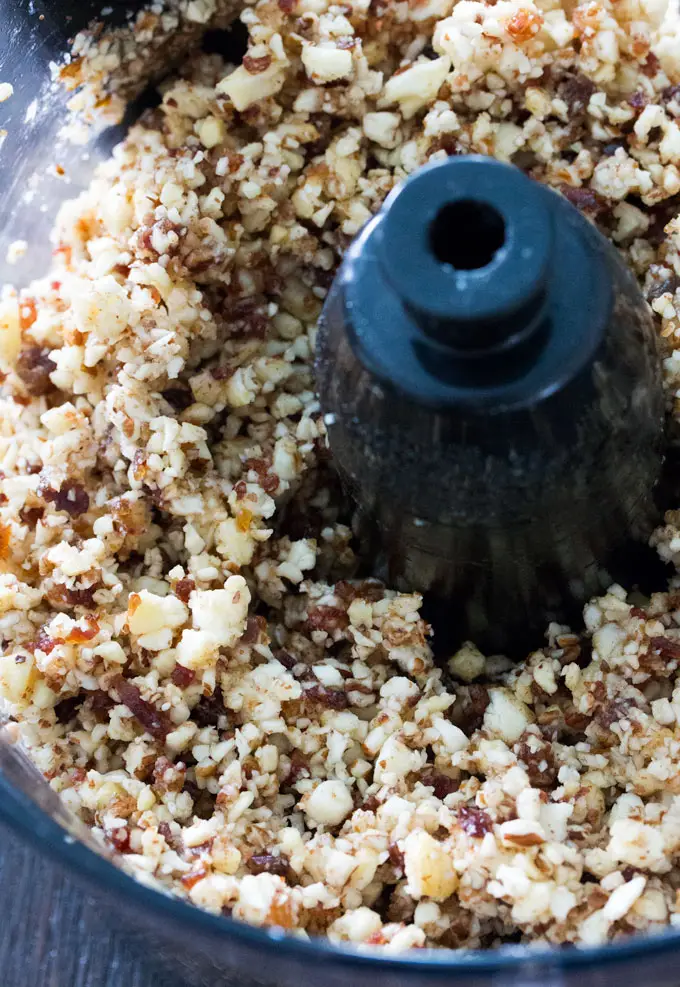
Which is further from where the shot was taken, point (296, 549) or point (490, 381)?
point (296, 549)

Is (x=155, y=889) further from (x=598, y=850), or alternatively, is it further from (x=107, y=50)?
(x=107, y=50)

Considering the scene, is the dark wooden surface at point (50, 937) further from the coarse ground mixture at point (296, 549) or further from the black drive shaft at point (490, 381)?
the black drive shaft at point (490, 381)

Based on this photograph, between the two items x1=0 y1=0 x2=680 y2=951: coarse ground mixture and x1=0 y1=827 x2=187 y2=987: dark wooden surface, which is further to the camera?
Result: x1=0 y1=827 x2=187 y2=987: dark wooden surface

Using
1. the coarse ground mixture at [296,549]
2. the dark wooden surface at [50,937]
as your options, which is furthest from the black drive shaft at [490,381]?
the dark wooden surface at [50,937]

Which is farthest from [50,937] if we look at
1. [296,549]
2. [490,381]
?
[490,381]

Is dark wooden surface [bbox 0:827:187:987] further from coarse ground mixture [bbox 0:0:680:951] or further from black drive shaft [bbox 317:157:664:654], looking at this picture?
black drive shaft [bbox 317:157:664:654]

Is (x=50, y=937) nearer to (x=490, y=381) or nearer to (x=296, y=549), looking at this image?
(x=296, y=549)

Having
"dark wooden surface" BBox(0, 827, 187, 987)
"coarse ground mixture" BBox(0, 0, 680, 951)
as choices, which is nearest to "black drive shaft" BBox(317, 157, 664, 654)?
"coarse ground mixture" BBox(0, 0, 680, 951)
